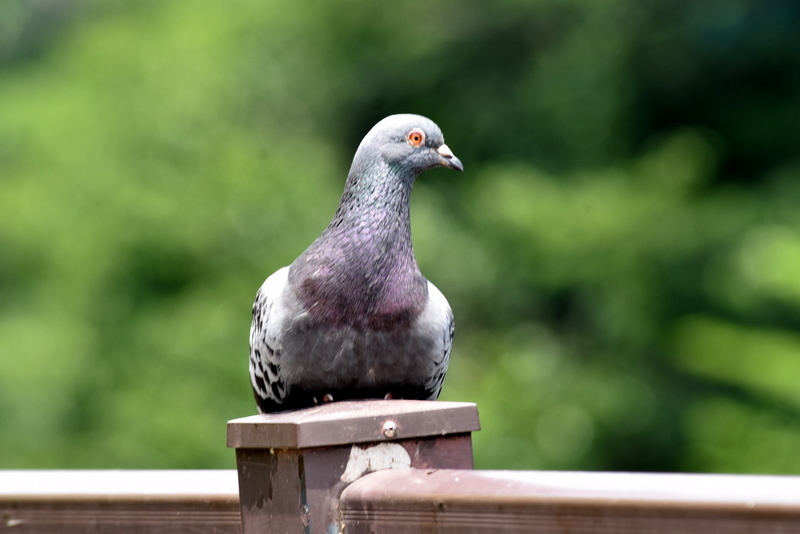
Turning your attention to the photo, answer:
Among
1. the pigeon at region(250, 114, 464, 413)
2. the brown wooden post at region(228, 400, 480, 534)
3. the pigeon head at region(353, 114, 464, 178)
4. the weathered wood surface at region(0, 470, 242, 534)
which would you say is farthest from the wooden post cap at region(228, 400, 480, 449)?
the pigeon head at region(353, 114, 464, 178)

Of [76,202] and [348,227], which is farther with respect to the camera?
[76,202]

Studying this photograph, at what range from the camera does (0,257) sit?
28.0ft

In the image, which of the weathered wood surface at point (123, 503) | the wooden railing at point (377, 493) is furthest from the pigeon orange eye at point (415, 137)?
the weathered wood surface at point (123, 503)

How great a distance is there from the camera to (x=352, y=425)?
1.91 metres

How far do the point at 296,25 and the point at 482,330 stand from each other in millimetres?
3347

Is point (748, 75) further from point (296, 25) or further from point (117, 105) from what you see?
point (117, 105)

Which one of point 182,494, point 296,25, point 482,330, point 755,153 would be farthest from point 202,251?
point 182,494

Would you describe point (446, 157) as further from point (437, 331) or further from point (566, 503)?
point (566, 503)

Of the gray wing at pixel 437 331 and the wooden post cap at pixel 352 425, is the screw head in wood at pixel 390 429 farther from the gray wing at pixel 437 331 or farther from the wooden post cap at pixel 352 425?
the gray wing at pixel 437 331

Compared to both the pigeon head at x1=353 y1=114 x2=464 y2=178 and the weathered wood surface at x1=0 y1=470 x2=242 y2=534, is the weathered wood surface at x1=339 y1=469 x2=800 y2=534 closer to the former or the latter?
the weathered wood surface at x1=0 y1=470 x2=242 y2=534

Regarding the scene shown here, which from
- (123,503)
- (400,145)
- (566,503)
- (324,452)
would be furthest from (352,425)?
(400,145)

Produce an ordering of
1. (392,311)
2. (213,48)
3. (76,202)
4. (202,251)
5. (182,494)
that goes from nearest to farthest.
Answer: (182,494) < (392,311) < (202,251) < (76,202) < (213,48)

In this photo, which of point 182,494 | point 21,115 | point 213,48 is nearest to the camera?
point 182,494

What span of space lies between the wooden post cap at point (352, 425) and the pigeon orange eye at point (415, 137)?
809mm
